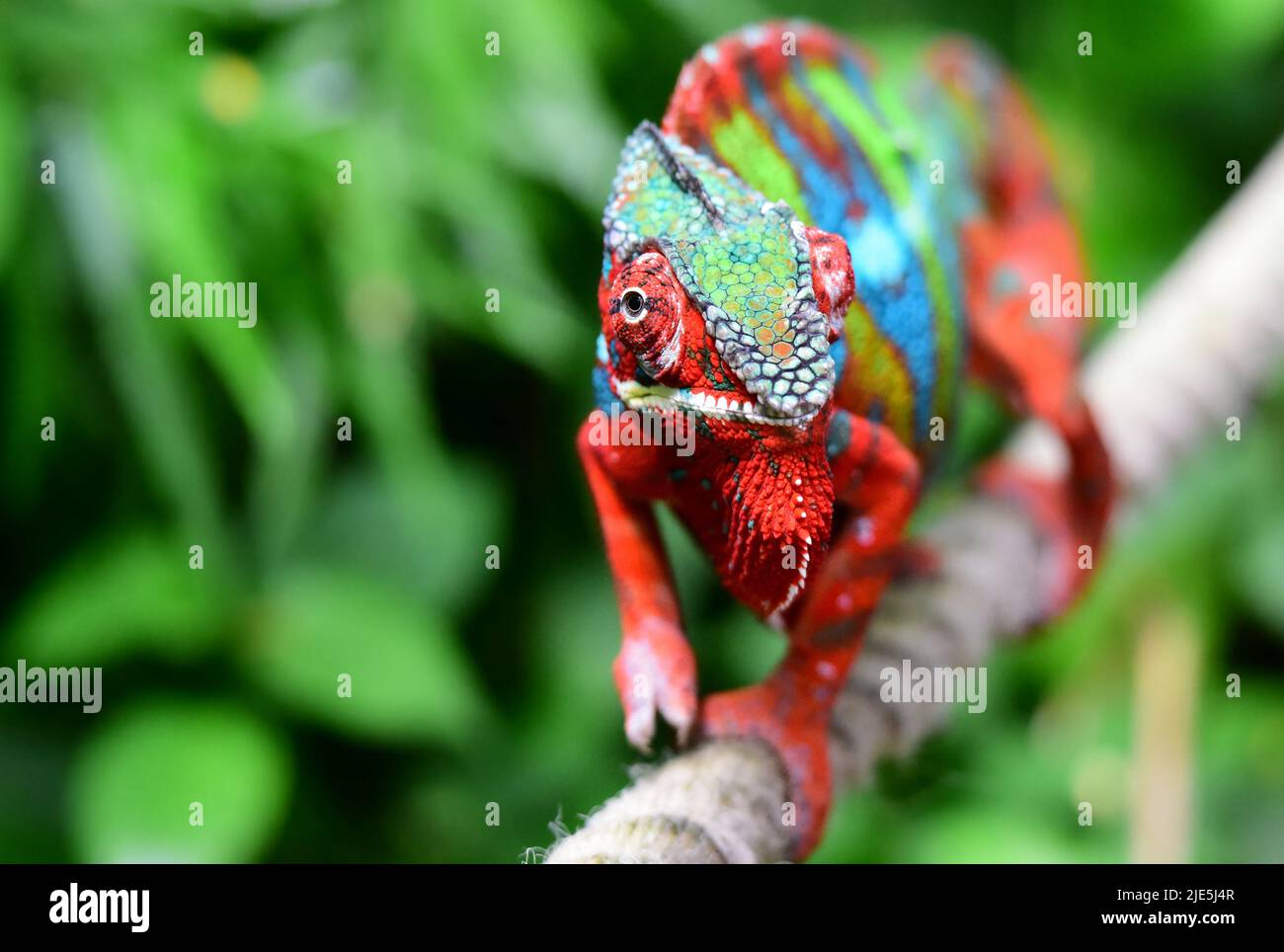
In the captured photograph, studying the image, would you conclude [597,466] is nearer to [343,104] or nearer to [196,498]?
[196,498]

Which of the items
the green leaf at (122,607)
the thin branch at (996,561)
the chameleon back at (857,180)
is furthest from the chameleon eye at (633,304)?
the green leaf at (122,607)

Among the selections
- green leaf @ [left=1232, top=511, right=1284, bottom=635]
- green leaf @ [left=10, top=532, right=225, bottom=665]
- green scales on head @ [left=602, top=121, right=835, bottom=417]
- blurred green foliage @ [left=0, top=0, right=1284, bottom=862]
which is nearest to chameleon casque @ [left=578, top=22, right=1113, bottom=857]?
green scales on head @ [left=602, top=121, right=835, bottom=417]

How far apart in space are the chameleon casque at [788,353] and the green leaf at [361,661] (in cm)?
105

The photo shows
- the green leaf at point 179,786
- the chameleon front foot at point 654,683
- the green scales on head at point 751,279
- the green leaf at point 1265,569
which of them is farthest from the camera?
the green leaf at point 1265,569

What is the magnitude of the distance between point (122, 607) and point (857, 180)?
5.40 feet

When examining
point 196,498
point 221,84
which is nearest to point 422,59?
point 221,84

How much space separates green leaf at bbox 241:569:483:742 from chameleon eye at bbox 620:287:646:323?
156 cm

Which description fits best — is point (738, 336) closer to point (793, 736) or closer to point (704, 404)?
point (704, 404)

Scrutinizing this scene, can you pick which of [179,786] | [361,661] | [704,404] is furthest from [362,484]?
[704,404]

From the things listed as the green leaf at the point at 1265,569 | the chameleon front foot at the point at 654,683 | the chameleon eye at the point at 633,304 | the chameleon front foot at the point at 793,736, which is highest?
the green leaf at the point at 1265,569

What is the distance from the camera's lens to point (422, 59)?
2400 mm

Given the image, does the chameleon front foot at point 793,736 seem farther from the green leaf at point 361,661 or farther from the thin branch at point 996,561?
the green leaf at point 361,661

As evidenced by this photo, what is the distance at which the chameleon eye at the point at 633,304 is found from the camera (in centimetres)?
76
